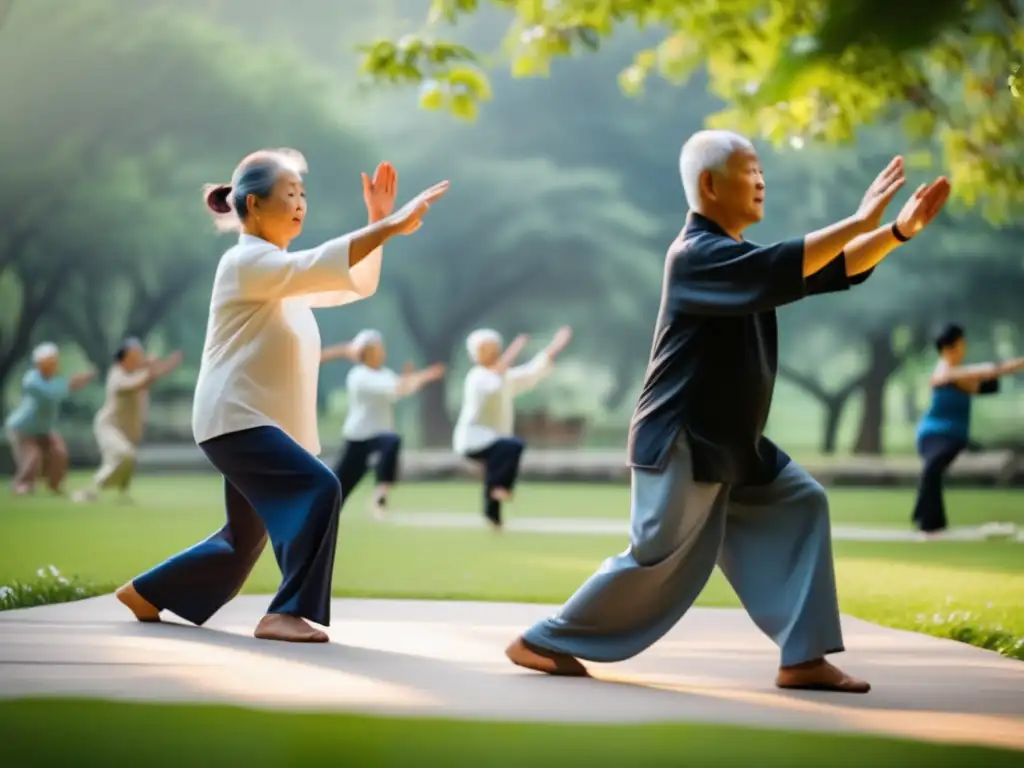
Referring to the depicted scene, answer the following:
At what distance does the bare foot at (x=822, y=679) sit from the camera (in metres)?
4.82

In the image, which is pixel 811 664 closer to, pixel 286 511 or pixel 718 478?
pixel 718 478

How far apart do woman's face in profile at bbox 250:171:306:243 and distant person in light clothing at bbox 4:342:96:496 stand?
1379 cm

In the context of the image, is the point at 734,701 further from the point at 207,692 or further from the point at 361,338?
the point at 361,338

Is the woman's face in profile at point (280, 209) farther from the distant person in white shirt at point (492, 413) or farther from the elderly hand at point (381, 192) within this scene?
the distant person in white shirt at point (492, 413)

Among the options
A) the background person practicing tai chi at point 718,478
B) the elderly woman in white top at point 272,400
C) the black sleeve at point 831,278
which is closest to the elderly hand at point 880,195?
the background person practicing tai chi at point 718,478

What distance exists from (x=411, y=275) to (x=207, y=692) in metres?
30.9

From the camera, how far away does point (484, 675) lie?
5.08 m

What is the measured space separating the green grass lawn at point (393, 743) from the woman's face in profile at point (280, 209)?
2.33m

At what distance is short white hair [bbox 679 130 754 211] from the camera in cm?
505

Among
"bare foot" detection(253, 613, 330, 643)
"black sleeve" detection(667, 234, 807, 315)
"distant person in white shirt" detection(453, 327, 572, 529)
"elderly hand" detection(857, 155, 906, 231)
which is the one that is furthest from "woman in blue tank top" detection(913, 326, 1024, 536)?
"black sleeve" detection(667, 234, 807, 315)

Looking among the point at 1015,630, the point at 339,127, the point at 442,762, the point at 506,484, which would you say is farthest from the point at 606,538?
the point at 339,127

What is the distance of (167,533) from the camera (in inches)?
520

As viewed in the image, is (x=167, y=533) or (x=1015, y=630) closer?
(x=1015, y=630)

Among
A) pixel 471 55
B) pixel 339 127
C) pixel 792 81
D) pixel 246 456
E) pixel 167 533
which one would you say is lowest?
pixel 167 533
